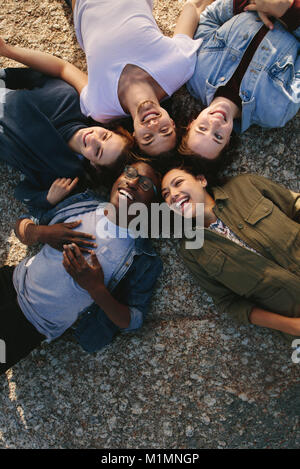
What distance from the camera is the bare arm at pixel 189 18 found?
7.66 feet

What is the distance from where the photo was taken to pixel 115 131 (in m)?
2.28

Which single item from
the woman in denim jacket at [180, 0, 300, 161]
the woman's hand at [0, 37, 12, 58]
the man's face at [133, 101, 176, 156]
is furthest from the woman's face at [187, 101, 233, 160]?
the woman's hand at [0, 37, 12, 58]

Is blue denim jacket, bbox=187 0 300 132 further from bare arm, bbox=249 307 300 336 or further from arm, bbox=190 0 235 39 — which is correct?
bare arm, bbox=249 307 300 336

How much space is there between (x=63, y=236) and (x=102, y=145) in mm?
598

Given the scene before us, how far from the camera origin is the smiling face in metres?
2.16

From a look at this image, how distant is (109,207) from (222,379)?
1279mm

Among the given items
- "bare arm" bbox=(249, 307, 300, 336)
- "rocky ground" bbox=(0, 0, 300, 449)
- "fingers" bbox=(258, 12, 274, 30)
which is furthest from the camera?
"rocky ground" bbox=(0, 0, 300, 449)

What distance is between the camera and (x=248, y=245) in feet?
7.12

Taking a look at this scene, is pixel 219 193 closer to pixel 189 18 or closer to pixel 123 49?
pixel 123 49

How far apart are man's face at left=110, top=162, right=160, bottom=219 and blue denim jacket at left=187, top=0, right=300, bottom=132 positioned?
63 centimetres

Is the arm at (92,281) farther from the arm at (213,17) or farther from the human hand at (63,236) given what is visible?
the arm at (213,17)

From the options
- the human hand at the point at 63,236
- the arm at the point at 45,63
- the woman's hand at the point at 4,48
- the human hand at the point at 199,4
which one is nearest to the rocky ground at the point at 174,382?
the human hand at the point at 63,236

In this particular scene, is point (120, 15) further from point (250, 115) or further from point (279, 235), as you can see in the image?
point (279, 235)

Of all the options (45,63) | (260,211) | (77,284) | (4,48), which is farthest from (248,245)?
(4,48)
